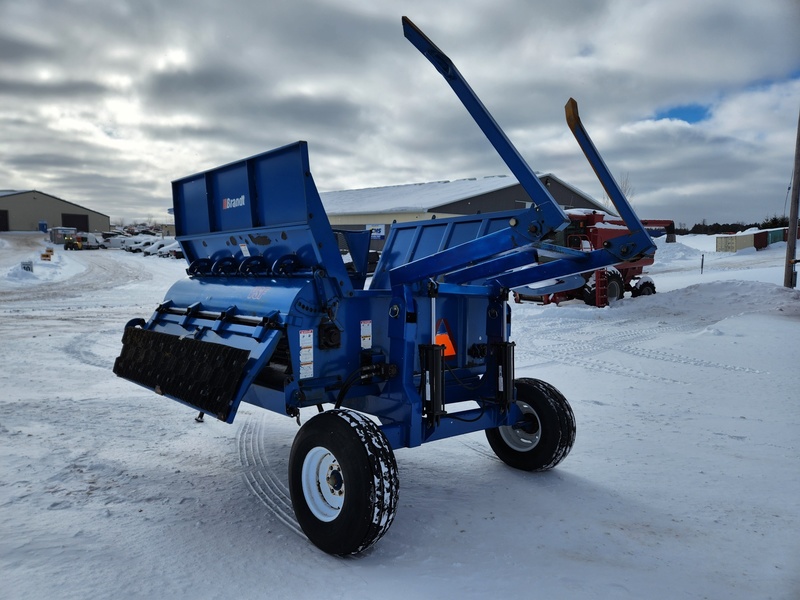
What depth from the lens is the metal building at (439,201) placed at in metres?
28.0

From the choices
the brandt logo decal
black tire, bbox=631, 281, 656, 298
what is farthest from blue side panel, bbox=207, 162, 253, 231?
black tire, bbox=631, 281, 656, 298

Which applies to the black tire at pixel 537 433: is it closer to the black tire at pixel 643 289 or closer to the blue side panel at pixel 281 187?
the blue side panel at pixel 281 187

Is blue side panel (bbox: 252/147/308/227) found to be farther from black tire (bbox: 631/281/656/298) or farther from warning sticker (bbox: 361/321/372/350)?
black tire (bbox: 631/281/656/298)

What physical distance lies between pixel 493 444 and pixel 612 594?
199cm

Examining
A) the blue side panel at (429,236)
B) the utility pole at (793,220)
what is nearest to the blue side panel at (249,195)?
the blue side panel at (429,236)

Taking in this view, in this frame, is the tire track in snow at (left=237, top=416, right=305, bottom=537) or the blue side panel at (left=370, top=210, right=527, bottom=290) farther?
the blue side panel at (left=370, top=210, right=527, bottom=290)

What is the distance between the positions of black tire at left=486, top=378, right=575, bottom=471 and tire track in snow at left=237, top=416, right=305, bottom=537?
1787 mm

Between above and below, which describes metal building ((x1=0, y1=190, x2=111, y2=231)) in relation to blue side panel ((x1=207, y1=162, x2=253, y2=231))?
above

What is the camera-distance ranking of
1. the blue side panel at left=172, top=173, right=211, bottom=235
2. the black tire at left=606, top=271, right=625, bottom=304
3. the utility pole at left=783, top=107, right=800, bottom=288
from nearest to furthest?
the blue side panel at left=172, top=173, right=211, bottom=235, the utility pole at left=783, top=107, right=800, bottom=288, the black tire at left=606, top=271, right=625, bottom=304

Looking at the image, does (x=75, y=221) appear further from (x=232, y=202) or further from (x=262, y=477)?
(x=262, y=477)

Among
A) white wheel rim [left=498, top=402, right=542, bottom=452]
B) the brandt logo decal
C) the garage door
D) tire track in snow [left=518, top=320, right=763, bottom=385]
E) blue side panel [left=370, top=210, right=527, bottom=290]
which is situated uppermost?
the garage door

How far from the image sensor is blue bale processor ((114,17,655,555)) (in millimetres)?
3418

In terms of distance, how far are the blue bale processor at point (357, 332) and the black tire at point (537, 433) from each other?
1 cm

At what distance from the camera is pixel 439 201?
28266 mm
